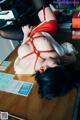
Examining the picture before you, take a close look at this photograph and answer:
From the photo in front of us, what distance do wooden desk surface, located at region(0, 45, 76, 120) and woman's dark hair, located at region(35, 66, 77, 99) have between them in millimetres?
24

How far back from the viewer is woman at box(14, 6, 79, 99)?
0.69 metres

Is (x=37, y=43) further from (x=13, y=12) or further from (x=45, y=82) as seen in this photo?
(x=13, y=12)

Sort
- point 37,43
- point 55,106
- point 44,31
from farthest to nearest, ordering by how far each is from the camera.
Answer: point 44,31 → point 37,43 → point 55,106

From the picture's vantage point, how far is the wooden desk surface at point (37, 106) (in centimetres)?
66

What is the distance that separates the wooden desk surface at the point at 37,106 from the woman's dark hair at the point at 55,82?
2 centimetres

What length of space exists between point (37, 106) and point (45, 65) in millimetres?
162

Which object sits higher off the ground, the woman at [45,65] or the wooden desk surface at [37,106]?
the woman at [45,65]

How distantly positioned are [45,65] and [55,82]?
0.10 meters

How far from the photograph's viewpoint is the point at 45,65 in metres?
0.76

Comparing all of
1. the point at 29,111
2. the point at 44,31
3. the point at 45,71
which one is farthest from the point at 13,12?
the point at 29,111

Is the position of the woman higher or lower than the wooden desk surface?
higher

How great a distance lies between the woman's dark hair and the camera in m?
0.68

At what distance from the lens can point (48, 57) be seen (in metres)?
0.76

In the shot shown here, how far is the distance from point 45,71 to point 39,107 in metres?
0.14
